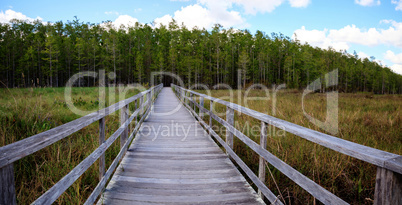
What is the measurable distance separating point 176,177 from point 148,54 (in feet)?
164

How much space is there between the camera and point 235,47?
2121 inches

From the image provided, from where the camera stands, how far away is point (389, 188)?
1008 millimetres

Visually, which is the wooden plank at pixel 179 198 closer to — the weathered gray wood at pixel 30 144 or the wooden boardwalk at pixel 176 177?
the wooden boardwalk at pixel 176 177

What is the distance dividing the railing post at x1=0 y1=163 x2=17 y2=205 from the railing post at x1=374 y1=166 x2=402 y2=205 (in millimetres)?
1844

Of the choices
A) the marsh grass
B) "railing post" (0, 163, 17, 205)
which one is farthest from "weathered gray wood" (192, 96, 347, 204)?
the marsh grass

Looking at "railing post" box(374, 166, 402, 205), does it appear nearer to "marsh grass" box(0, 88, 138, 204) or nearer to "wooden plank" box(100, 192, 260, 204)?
"wooden plank" box(100, 192, 260, 204)

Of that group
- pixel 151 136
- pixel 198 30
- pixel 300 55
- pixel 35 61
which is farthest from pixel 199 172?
pixel 300 55

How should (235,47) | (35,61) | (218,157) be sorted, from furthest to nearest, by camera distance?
(235,47), (35,61), (218,157)

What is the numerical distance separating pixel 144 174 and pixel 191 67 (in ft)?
138

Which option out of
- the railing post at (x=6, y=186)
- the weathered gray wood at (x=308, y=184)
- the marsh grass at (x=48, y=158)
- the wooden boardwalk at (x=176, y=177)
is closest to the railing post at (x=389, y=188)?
the weathered gray wood at (x=308, y=184)

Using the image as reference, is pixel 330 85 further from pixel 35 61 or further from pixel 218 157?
pixel 35 61

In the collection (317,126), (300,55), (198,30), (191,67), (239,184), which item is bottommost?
(239,184)

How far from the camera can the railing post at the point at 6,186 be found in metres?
1.01

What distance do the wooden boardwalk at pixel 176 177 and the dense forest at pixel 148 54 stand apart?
3638 cm
